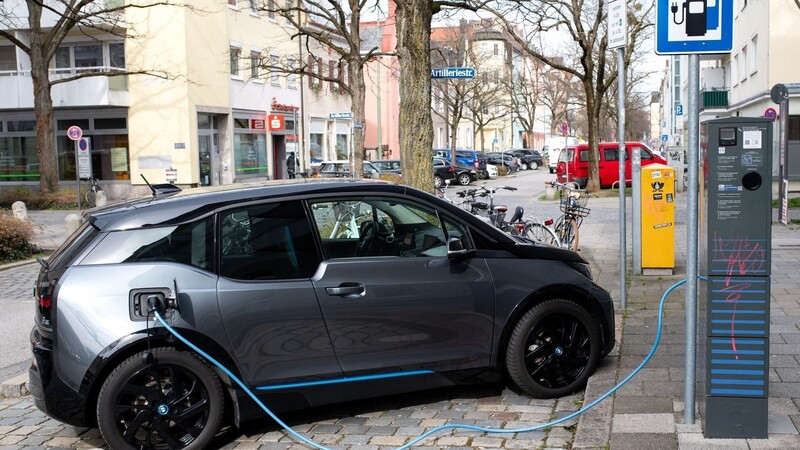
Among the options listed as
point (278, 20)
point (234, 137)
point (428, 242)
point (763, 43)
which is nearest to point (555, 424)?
point (428, 242)

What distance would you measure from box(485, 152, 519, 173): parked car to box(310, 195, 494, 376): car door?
178ft

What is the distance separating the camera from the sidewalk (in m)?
4.78

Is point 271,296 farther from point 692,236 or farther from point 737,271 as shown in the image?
point 737,271

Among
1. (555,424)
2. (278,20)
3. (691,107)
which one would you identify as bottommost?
(555,424)

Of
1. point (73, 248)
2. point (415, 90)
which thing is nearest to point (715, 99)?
point (415, 90)

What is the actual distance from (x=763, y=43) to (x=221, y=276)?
103 feet

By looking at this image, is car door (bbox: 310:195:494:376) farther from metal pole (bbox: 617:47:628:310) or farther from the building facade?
the building facade

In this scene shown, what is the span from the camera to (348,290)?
5371 mm

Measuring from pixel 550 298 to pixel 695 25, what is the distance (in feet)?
6.73

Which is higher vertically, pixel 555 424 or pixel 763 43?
pixel 763 43

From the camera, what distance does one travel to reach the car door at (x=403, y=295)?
17.6 feet

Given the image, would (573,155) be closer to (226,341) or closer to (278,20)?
(278,20)

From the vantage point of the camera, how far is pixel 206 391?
16.8ft

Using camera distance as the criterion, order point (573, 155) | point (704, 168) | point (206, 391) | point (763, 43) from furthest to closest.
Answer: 1. point (573, 155)
2. point (763, 43)
3. point (206, 391)
4. point (704, 168)
